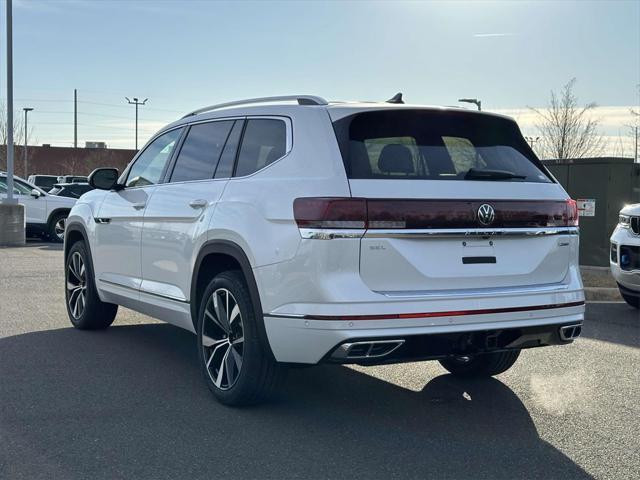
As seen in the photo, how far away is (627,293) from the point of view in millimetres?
8852

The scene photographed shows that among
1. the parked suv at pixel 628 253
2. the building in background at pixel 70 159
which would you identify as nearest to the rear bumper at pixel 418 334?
the parked suv at pixel 628 253

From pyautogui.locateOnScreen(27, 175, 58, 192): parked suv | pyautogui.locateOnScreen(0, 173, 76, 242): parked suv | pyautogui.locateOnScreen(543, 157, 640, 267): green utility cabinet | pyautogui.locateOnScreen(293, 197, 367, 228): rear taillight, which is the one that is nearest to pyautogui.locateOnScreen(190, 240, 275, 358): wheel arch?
pyautogui.locateOnScreen(293, 197, 367, 228): rear taillight

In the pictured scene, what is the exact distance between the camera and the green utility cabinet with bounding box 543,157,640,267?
1426 cm

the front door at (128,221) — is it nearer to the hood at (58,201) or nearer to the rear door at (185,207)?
the rear door at (185,207)

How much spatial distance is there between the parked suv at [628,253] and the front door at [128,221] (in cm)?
511

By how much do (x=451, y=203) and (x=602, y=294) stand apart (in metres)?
7.08

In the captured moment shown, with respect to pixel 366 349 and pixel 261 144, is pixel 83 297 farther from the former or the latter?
pixel 366 349

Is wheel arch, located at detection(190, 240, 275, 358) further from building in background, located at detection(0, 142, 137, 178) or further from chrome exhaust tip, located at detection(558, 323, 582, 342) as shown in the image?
building in background, located at detection(0, 142, 137, 178)

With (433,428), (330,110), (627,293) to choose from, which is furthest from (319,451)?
(627,293)

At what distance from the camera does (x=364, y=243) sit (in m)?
4.18

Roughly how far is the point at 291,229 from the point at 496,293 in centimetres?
120

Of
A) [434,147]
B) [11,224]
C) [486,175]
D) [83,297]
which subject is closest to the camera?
[486,175]

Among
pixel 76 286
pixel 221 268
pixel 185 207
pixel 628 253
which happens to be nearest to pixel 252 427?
pixel 221 268

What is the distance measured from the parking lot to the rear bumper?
503 millimetres
